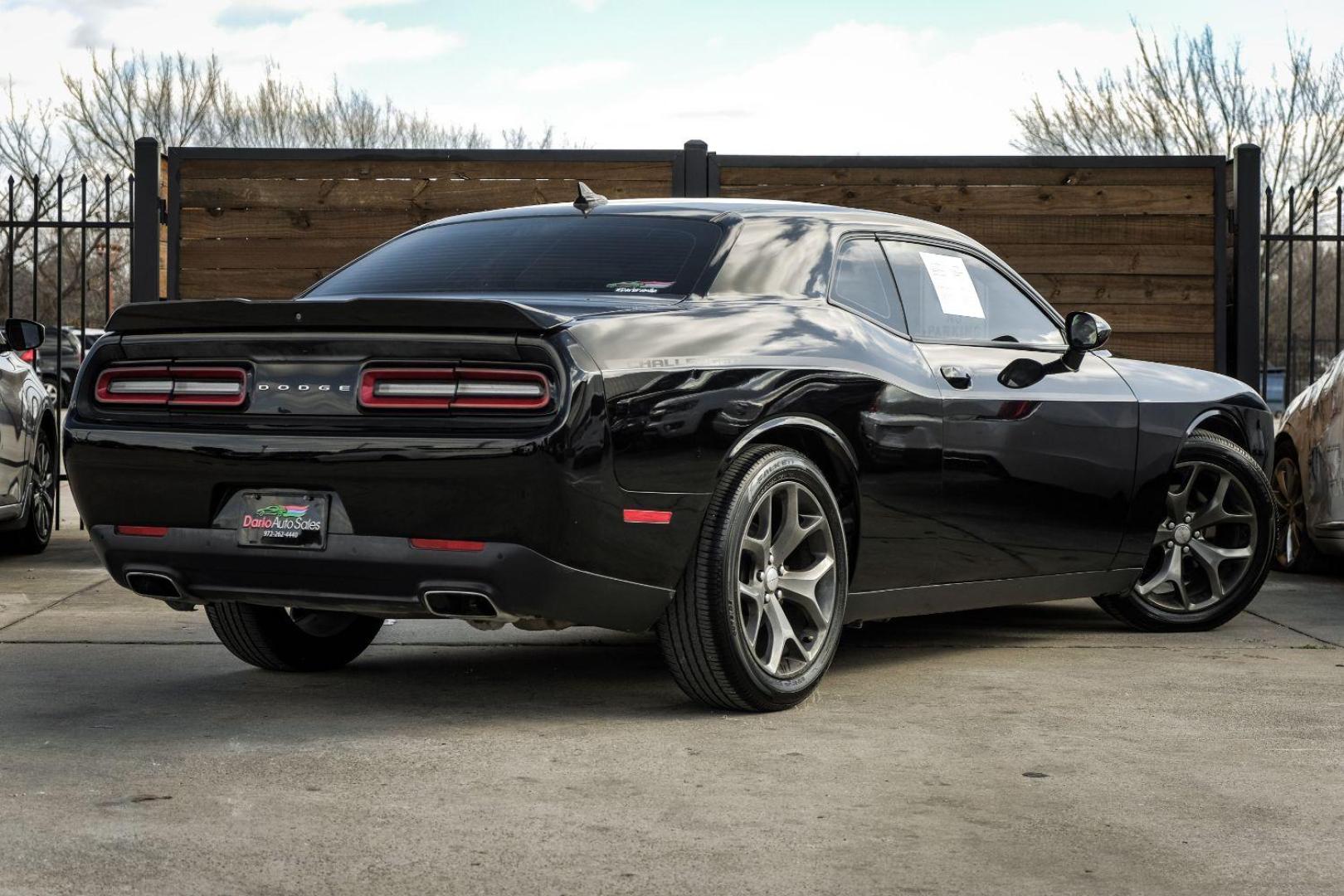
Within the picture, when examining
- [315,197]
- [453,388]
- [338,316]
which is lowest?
[453,388]

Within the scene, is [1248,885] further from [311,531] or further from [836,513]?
[311,531]

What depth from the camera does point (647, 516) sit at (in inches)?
189

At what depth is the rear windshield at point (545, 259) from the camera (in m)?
5.44

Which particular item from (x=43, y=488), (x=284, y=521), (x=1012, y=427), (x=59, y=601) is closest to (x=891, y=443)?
(x=1012, y=427)

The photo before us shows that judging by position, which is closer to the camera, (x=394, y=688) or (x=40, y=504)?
(x=394, y=688)

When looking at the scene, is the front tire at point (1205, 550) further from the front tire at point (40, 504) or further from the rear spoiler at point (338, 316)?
the front tire at point (40, 504)

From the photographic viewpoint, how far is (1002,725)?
16.9 feet

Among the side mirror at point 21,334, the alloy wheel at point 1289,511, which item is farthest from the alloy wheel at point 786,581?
the side mirror at point 21,334

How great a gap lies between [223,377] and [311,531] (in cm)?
52

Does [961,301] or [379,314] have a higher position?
[961,301]

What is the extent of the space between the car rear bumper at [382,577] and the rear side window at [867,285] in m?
1.32

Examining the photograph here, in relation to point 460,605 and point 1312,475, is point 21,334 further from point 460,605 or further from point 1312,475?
point 1312,475

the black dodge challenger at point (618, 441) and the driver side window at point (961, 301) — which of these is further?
the driver side window at point (961, 301)

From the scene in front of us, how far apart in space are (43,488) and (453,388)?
6768mm
